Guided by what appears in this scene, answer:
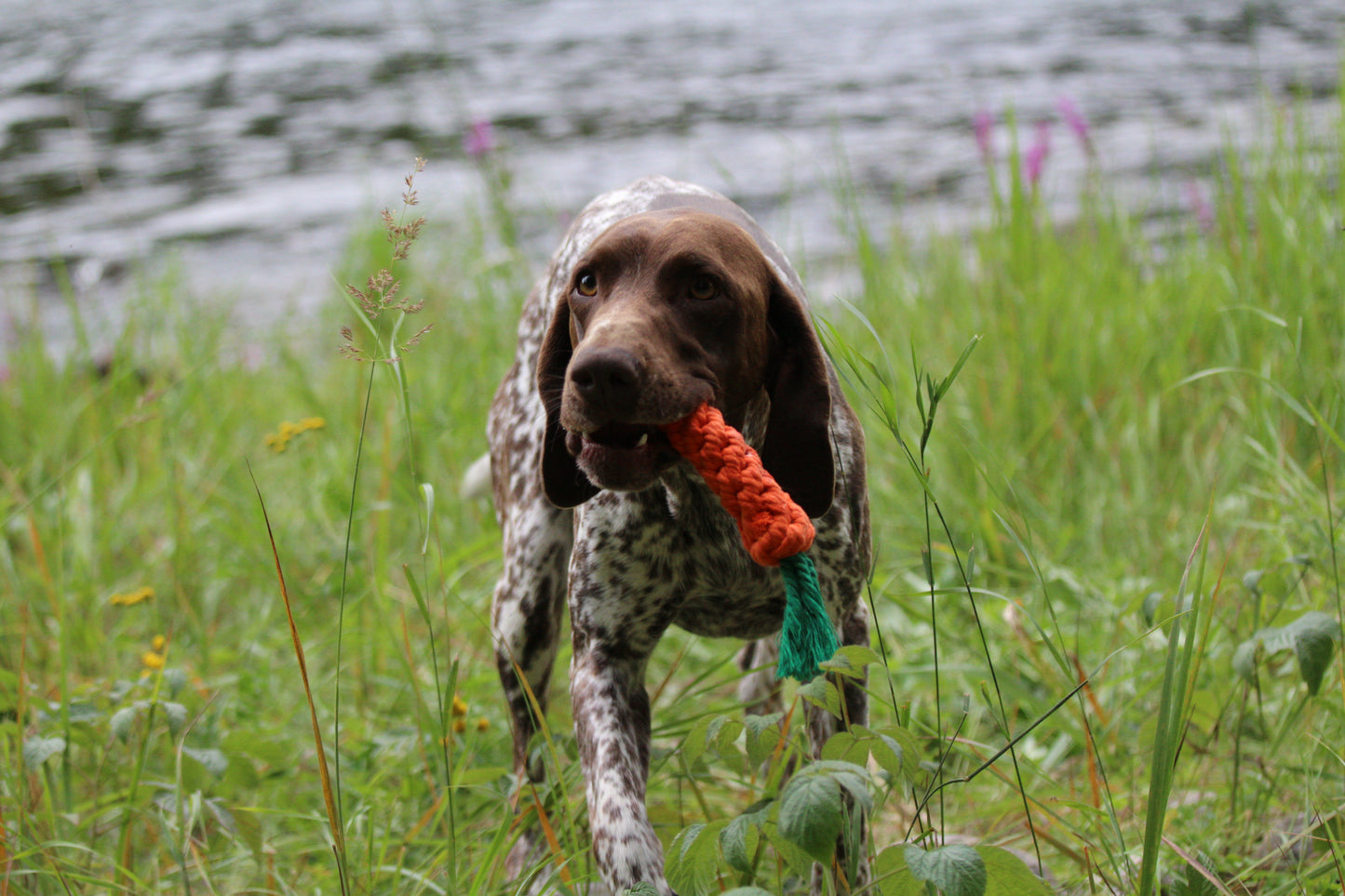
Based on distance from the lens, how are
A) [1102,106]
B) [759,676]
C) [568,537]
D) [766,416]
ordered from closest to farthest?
[766,416] < [568,537] < [759,676] < [1102,106]

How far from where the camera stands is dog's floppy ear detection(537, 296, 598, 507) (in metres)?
2.80

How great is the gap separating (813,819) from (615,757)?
1136 mm

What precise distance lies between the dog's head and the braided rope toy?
0.28 feet

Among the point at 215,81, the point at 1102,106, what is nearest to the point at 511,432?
the point at 1102,106

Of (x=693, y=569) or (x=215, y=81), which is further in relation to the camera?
(x=215, y=81)

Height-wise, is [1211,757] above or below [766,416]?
below

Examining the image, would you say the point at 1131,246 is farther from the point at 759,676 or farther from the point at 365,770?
the point at 365,770

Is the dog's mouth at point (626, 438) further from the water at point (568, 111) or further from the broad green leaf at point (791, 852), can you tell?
the water at point (568, 111)

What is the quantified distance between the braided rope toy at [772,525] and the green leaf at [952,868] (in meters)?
0.47

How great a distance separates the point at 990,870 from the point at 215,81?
60.1 ft

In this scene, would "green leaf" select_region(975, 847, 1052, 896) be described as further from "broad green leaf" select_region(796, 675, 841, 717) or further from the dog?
the dog

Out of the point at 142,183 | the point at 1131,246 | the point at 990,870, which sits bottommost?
the point at 142,183

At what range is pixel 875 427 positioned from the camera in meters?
5.20

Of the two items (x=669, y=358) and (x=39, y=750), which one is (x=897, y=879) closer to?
(x=669, y=358)
